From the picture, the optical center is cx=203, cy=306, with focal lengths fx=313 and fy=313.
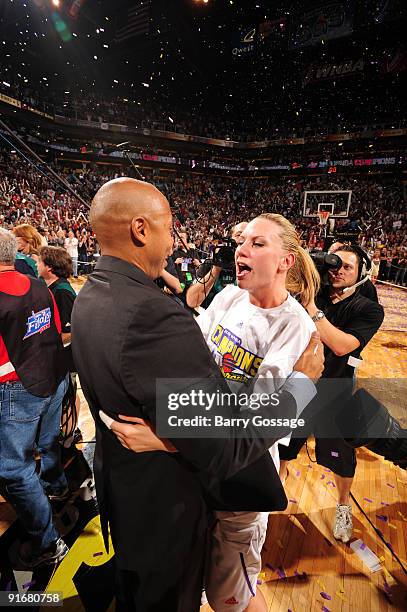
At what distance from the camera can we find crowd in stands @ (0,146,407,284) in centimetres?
1405

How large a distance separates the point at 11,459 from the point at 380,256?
16664mm

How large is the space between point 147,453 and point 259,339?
2.37 feet

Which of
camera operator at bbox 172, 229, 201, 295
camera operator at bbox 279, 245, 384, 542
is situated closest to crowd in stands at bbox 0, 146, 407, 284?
camera operator at bbox 172, 229, 201, 295

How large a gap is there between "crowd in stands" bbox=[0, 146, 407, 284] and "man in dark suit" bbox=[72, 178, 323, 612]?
8823mm

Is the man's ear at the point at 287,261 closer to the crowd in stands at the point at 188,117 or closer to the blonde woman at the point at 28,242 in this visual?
the blonde woman at the point at 28,242

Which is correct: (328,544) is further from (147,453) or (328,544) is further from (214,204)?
(214,204)

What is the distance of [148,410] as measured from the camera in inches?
34.7

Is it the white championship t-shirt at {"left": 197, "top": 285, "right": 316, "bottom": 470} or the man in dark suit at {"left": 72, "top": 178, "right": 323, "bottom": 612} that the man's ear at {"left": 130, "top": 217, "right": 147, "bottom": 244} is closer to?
the man in dark suit at {"left": 72, "top": 178, "right": 323, "bottom": 612}

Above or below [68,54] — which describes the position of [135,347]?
below

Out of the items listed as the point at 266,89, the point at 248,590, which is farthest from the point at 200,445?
the point at 266,89

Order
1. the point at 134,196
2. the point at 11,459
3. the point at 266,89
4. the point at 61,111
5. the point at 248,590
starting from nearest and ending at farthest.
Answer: the point at 134,196 → the point at 248,590 → the point at 11,459 → the point at 61,111 → the point at 266,89

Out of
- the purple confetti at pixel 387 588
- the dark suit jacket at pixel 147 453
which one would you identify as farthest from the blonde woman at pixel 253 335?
the purple confetti at pixel 387 588

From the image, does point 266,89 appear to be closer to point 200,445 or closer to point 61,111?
point 61,111

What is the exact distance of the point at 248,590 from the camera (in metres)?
1.37
